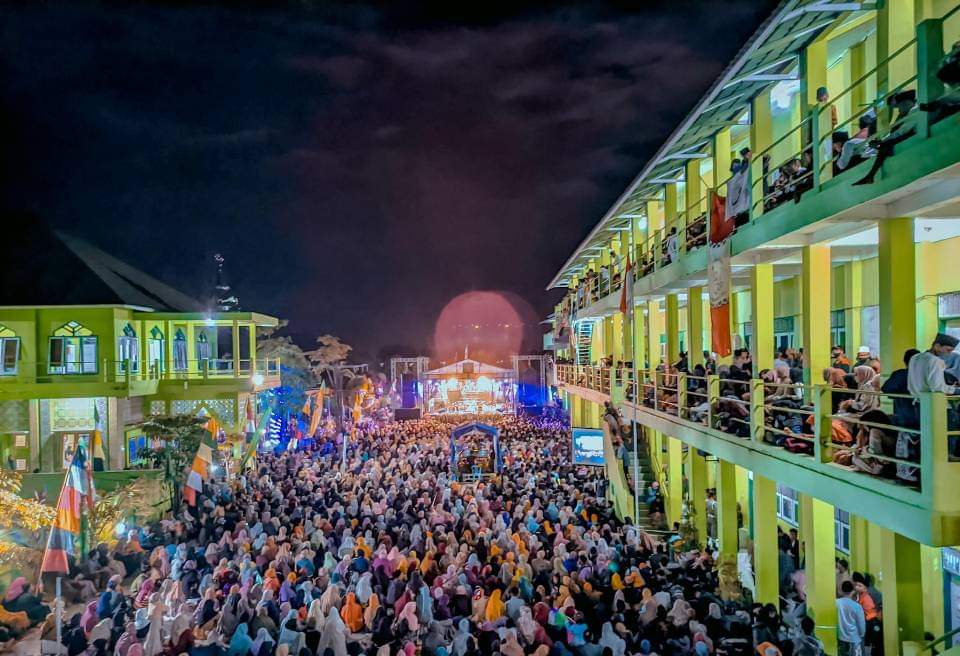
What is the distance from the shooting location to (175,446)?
21297 millimetres

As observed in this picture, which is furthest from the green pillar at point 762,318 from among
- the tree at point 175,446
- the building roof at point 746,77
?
the tree at point 175,446

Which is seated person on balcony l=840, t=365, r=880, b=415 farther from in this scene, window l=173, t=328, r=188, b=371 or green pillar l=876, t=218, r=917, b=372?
window l=173, t=328, r=188, b=371

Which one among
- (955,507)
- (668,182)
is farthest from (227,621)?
(668,182)

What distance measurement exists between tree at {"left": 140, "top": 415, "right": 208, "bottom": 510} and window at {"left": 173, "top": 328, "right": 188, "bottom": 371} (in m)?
7.92

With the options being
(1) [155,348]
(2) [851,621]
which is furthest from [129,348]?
(2) [851,621]

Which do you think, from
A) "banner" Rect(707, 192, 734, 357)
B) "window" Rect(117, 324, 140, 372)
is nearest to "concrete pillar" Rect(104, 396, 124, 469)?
"window" Rect(117, 324, 140, 372)

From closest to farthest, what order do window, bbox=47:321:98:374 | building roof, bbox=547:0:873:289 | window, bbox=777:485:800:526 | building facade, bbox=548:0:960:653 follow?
building facade, bbox=548:0:960:653 → building roof, bbox=547:0:873:289 → window, bbox=777:485:800:526 → window, bbox=47:321:98:374

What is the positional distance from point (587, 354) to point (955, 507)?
95.4 ft

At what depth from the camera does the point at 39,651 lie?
970 centimetres

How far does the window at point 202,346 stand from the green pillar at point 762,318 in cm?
2597

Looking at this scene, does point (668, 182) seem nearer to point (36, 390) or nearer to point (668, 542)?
point (668, 542)

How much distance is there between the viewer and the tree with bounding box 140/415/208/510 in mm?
19562

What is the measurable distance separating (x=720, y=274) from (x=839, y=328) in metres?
3.90

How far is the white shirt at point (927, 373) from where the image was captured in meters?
6.39
